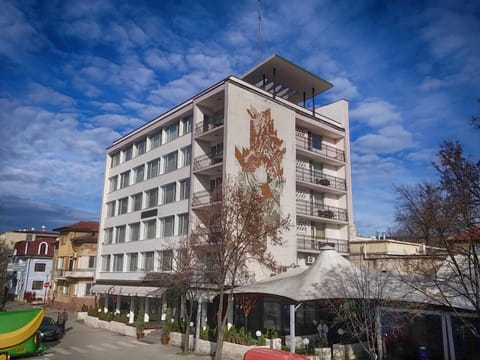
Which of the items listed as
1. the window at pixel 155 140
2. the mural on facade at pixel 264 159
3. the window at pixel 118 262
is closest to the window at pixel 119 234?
the window at pixel 118 262

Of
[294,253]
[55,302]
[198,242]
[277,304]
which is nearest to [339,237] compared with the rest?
[294,253]

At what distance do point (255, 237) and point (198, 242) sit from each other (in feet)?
15.2

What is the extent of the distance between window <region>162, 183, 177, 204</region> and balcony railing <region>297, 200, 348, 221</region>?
10.8m

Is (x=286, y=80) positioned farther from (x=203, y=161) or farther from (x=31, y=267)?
(x=31, y=267)

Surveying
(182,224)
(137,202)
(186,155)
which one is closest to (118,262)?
(137,202)

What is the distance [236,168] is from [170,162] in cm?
966

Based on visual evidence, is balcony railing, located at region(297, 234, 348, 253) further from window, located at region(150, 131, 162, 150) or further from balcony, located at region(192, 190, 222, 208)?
window, located at region(150, 131, 162, 150)

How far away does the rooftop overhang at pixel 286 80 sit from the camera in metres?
33.5

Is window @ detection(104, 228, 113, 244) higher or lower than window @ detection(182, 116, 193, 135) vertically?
lower

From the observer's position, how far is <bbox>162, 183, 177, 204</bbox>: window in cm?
3413

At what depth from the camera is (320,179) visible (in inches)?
1404

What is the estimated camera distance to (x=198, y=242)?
81.9 ft

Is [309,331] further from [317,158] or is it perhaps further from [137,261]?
[137,261]

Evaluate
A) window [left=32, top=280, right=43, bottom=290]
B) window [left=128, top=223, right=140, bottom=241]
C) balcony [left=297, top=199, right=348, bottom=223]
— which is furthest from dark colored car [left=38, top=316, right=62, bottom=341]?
window [left=32, top=280, right=43, bottom=290]
